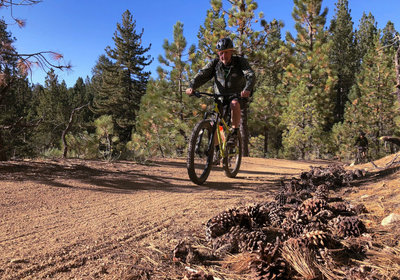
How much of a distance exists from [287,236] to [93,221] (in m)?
1.52

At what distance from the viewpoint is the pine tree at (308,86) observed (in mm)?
20203

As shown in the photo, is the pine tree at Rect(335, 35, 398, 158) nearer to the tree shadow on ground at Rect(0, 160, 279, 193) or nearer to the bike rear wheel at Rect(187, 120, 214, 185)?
the tree shadow on ground at Rect(0, 160, 279, 193)

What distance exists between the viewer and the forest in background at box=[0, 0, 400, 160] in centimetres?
741

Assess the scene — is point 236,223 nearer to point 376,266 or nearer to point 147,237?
point 147,237

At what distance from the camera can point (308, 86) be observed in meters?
22.0

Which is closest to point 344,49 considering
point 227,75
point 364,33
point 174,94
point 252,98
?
point 364,33

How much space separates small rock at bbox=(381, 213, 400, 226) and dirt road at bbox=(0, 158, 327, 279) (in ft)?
4.03

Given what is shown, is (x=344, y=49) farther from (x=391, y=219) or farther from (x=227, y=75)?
(x=391, y=219)

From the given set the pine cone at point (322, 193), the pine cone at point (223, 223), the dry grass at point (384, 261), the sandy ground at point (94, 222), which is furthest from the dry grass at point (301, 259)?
the pine cone at point (322, 193)

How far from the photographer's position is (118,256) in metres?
1.46

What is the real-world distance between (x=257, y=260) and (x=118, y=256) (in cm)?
77


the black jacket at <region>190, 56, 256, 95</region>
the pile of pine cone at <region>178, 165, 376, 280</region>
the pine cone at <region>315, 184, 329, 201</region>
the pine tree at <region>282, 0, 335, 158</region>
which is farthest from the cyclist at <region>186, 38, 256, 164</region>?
the pine tree at <region>282, 0, 335, 158</region>

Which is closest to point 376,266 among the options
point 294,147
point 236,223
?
point 236,223

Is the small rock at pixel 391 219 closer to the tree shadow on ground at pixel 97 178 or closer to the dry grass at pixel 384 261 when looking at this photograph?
the dry grass at pixel 384 261
